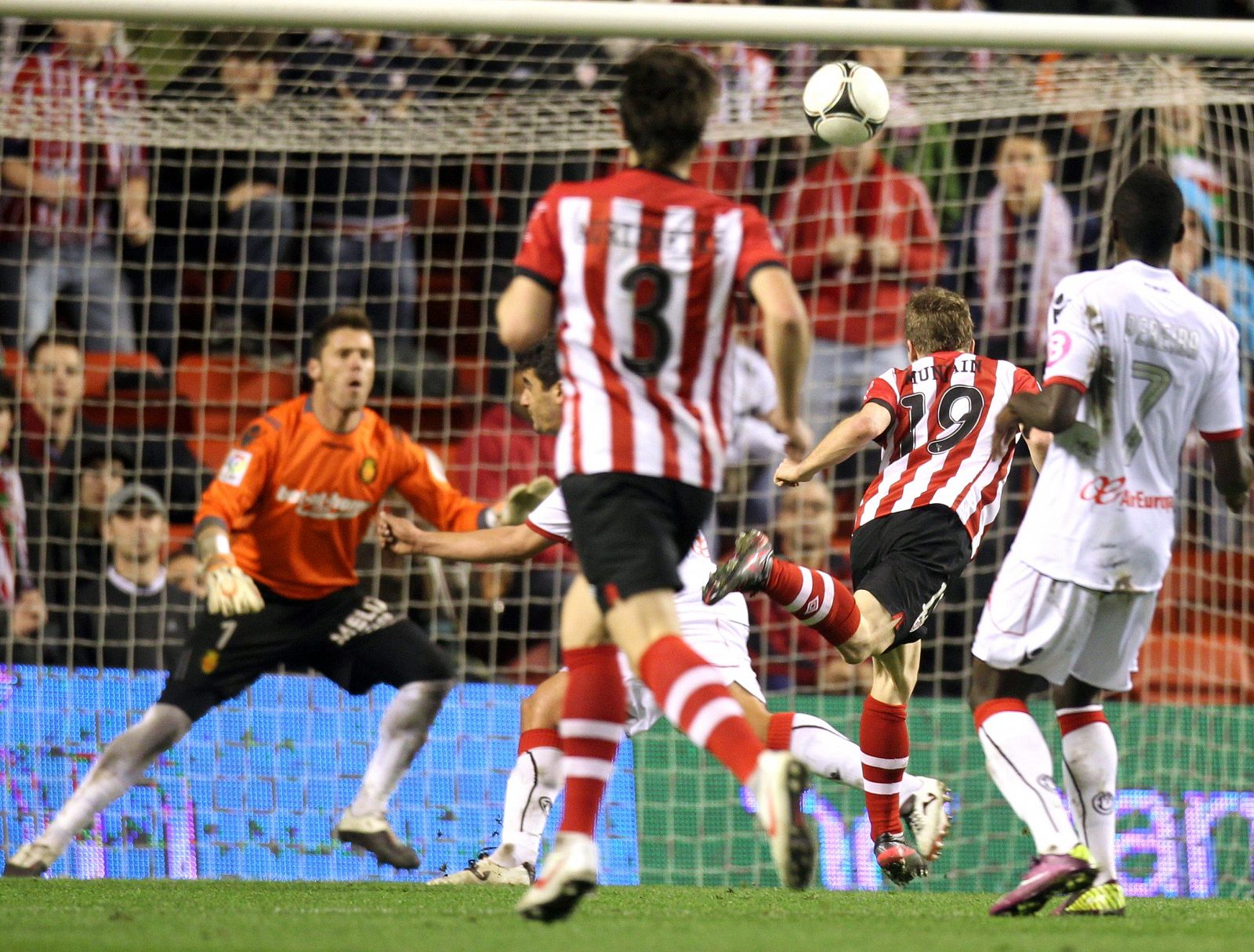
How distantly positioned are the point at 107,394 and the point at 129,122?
4.89 feet

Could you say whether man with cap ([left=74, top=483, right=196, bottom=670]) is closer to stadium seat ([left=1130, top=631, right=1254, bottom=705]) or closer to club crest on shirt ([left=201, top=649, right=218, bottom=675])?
club crest on shirt ([left=201, top=649, right=218, bottom=675])

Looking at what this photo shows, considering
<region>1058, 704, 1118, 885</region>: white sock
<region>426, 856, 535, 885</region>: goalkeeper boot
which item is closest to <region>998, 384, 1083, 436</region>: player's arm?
<region>1058, 704, 1118, 885</region>: white sock

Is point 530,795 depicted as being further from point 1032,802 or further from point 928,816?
point 1032,802

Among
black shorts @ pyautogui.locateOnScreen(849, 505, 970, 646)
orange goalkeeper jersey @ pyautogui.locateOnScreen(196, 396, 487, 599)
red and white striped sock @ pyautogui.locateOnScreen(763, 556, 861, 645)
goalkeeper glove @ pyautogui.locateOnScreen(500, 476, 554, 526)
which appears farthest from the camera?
orange goalkeeper jersey @ pyautogui.locateOnScreen(196, 396, 487, 599)

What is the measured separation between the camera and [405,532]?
5.64 metres

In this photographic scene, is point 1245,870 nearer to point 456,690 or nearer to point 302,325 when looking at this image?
point 456,690

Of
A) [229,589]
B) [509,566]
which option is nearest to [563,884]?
[229,589]

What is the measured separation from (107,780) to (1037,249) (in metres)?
6.22

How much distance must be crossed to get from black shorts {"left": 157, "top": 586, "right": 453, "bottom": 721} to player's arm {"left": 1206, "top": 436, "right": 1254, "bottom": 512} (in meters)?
3.27

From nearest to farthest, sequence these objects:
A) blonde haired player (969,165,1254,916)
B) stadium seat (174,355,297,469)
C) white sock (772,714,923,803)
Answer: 1. blonde haired player (969,165,1254,916)
2. white sock (772,714,923,803)
3. stadium seat (174,355,297,469)

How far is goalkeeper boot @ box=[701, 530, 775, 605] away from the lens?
543cm

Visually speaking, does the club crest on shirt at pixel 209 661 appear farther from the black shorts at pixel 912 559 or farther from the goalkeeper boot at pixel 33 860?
the black shorts at pixel 912 559

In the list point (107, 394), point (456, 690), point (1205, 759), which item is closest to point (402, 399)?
point (107, 394)

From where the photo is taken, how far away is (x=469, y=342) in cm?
1015
